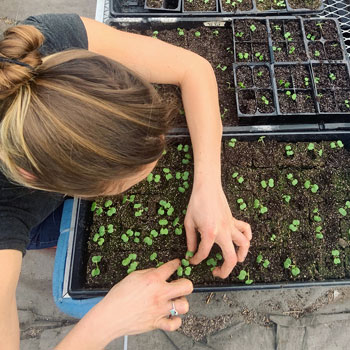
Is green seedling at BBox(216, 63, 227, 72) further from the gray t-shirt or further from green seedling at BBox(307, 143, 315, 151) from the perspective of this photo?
the gray t-shirt

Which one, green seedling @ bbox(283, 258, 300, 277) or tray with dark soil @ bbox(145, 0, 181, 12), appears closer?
green seedling @ bbox(283, 258, 300, 277)

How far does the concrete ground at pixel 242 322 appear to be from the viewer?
6.00 feet

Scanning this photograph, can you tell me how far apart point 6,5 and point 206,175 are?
279 centimetres

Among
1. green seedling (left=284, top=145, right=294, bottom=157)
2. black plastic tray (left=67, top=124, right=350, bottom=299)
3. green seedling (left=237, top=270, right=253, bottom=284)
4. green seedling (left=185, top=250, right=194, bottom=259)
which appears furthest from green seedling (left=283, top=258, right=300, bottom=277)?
green seedling (left=284, top=145, right=294, bottom=157)

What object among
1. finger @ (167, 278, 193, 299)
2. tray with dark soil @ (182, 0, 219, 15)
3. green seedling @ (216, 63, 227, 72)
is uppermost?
tray with dark soil @ (182, 0, 219, 15)

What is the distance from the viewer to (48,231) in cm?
155

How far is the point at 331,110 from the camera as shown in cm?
173

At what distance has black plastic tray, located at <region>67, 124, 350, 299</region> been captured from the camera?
136cm

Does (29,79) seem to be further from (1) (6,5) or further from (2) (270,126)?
(1) (6,5)

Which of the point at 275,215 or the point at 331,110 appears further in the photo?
the point at 331,110

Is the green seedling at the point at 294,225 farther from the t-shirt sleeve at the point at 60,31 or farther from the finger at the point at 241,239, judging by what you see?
the t-shirt sleeve at the point at 60,31

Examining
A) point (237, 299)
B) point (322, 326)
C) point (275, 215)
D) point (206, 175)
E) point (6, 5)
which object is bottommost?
point (322, 326)

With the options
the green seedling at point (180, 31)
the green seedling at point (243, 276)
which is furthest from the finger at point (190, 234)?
the green seedling at point (180, 31)

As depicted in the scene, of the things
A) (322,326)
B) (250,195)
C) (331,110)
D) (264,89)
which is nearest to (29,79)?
(250,195)
